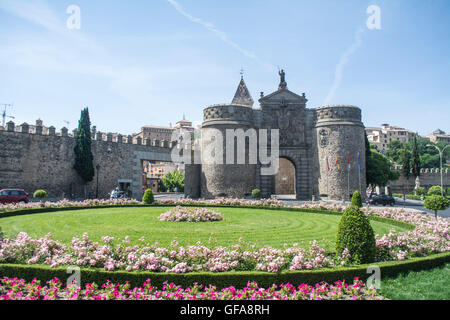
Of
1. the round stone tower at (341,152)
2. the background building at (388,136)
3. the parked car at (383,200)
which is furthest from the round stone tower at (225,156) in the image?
the background building at (388,136)

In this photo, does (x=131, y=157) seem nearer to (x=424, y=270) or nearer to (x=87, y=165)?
(x=87, y=165)

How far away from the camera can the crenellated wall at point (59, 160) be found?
94.6 ft

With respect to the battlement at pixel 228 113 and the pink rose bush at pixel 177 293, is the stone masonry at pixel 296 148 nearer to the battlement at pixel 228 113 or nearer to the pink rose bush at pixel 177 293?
the battlement at pixel 228 113

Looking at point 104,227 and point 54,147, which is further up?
point 54,147

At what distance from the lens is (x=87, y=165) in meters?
32.5

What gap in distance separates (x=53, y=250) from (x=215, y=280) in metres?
4.24

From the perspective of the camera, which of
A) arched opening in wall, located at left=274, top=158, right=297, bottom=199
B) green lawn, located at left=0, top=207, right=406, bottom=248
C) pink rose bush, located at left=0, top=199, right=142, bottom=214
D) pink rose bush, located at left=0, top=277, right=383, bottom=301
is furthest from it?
arched opening in wall, located at left=274, top=158, right=297, bottom=199

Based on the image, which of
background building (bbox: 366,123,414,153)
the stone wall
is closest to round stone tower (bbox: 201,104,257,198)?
the stone wall

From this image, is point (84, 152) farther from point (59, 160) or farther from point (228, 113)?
point (228, 113)

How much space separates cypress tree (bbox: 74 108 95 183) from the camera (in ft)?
106

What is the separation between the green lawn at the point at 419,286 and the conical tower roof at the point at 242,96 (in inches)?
2000

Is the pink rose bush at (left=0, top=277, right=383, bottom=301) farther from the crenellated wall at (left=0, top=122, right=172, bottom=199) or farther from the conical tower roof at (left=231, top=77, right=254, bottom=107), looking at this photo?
the conical tower roof at (left=231, top=77, right=254, bottom=107)

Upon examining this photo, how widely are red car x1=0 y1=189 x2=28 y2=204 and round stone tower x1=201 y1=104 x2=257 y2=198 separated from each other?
15.9m
